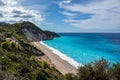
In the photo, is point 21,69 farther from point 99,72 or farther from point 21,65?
point 99,72

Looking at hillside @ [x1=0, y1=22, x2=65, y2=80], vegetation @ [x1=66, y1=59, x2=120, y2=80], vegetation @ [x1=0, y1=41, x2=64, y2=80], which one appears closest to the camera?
hillside @ [x1=0, y1=22, x2=65, y2=80]

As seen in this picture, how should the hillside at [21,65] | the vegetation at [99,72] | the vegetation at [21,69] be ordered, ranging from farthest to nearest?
the vegetation at [99,72] < the vegetation at [21,69] < the hillside at [21,65]

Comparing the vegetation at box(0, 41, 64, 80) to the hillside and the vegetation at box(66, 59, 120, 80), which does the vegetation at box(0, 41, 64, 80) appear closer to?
the hillside

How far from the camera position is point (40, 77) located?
25.6 m

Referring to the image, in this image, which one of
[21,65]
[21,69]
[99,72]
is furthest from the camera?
[21,65]

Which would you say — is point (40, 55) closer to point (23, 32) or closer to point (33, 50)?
point (33, 50)

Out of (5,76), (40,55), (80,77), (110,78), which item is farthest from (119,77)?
(40,55)

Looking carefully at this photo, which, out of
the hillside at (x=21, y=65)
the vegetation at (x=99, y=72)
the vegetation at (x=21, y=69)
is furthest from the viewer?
the vegetation at (x=99, y=72)

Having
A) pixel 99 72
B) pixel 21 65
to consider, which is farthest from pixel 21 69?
pixel 99 72

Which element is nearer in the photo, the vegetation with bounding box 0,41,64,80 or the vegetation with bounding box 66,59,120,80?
the vegetation with bounding box 0,41,64,80

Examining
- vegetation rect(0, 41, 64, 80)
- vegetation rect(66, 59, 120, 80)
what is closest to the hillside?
vegetation rect(0, 41, 64, 80)

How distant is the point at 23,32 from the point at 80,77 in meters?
A: 108

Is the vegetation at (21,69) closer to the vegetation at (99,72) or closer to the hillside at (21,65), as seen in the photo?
the hillside at (21,65)

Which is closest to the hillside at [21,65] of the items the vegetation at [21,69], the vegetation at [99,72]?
the vegetation at [21,69]
